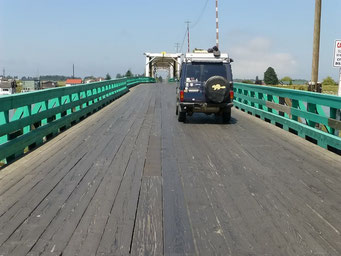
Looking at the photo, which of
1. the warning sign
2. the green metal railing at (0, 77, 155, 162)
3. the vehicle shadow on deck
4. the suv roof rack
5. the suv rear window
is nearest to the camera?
the green metal railing at (0, 77, 155, 162)

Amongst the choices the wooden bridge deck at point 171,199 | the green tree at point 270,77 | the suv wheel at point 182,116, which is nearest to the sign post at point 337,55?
the wooden bridge deck at point 171,199

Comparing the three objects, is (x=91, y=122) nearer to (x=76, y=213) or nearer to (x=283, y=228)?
(x=76, y=213)

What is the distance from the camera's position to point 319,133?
9.82m

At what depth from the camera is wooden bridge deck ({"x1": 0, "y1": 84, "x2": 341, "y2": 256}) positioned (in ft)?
13.8

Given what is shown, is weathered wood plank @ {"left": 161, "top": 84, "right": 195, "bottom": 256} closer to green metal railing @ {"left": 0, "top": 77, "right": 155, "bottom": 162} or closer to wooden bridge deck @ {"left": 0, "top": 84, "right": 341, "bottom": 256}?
wooden bridge deck @ {"left": 0, "top": 84, "right": 341, "bottom": 256}

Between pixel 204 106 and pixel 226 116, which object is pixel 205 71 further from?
pixel 226 116

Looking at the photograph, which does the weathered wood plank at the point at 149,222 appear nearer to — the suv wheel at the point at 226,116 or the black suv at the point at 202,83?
the black suv at the point at 202,83

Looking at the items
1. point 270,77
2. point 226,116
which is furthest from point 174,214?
point 270,77

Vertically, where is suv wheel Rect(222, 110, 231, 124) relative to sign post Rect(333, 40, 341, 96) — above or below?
below

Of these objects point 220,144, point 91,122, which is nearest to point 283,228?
point 220,144

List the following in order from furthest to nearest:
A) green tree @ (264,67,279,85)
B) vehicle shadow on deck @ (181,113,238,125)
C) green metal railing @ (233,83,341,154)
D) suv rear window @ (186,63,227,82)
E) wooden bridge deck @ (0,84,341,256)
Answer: green tree @ (264,67,279,85), vehicle shadow on deck @ (181,113,238,125), suv rear window @ (186,63,227,82), green metal railing @ (233,83,341,154), wooden bridge deck @ (0,84,341,256)

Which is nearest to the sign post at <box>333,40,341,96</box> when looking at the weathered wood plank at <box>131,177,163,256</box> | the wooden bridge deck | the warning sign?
the warning sign

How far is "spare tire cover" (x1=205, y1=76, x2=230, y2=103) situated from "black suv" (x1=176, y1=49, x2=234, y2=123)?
0.04 metres

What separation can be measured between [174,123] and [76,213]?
9268 mm
